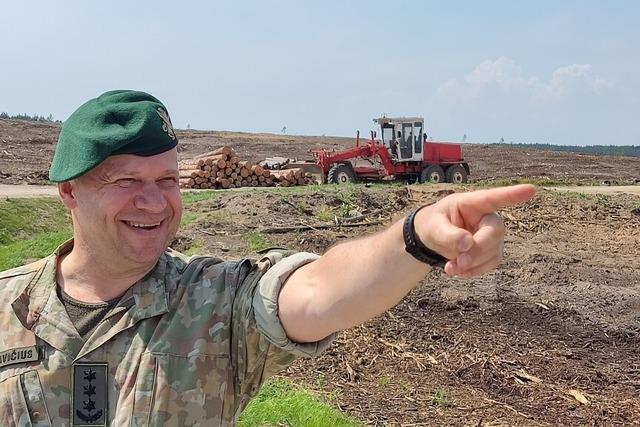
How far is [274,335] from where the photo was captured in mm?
1839

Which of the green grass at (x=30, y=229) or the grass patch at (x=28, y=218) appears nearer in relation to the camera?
the green grass at (x=30, y=229)

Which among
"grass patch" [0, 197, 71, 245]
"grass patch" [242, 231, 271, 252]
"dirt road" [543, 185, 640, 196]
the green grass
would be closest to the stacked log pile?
the green grass

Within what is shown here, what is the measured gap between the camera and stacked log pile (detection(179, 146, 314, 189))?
20569 mm

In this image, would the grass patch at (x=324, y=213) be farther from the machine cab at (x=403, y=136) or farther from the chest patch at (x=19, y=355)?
the chest patch at (x=19, y=355)

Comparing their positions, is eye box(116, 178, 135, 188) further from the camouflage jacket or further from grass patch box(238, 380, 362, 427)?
grass patch box(238, 380, 362, 427)

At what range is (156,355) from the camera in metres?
1.90

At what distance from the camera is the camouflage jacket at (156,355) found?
6.18 ft

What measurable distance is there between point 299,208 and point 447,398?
24.6 ft

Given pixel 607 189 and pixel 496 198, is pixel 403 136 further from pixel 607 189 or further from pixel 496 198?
pixel 496 198

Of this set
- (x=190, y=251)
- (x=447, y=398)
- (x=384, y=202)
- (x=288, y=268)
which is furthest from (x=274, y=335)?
(x=384, y=202)

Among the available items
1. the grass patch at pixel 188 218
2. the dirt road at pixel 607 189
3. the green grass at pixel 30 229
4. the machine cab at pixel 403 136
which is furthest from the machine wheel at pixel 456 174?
the green grass at pixel 30 229

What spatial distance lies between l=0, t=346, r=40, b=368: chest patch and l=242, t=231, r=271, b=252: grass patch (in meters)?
7.61

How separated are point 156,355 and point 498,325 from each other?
5750 mm

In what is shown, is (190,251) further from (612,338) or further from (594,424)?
(594,424)
